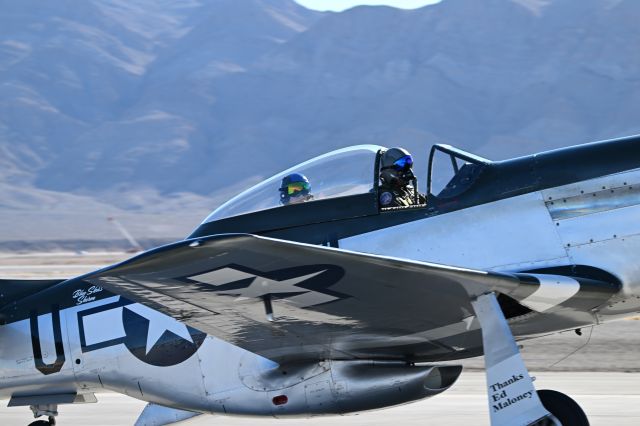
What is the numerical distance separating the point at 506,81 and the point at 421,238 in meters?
98.3

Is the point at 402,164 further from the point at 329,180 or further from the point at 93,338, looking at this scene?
the point at 93,338

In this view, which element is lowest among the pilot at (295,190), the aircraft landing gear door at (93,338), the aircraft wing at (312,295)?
the aircraft wing at (312,295)

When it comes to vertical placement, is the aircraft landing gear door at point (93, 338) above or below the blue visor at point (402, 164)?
below

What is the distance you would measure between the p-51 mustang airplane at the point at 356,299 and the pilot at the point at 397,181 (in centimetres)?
7

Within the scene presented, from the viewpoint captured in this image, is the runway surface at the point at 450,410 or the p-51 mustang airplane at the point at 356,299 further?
the runway surface at the point at 450,410

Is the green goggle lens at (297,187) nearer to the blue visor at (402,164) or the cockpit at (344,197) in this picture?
the cockpit at (344,197)

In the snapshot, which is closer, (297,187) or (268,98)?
(297,187)

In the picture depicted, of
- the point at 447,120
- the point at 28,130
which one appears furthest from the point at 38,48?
the point at 447,120

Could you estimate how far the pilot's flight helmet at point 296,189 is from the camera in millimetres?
7527

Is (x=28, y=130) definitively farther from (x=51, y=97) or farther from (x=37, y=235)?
(x=37, y=235)

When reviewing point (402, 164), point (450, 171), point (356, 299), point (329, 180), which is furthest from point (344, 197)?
point (356, 299)

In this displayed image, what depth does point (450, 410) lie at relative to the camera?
995cm

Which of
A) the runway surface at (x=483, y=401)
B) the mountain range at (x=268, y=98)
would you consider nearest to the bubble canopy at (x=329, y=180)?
the runway surface at (x=483, y=401)

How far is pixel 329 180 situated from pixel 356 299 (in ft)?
4.02
